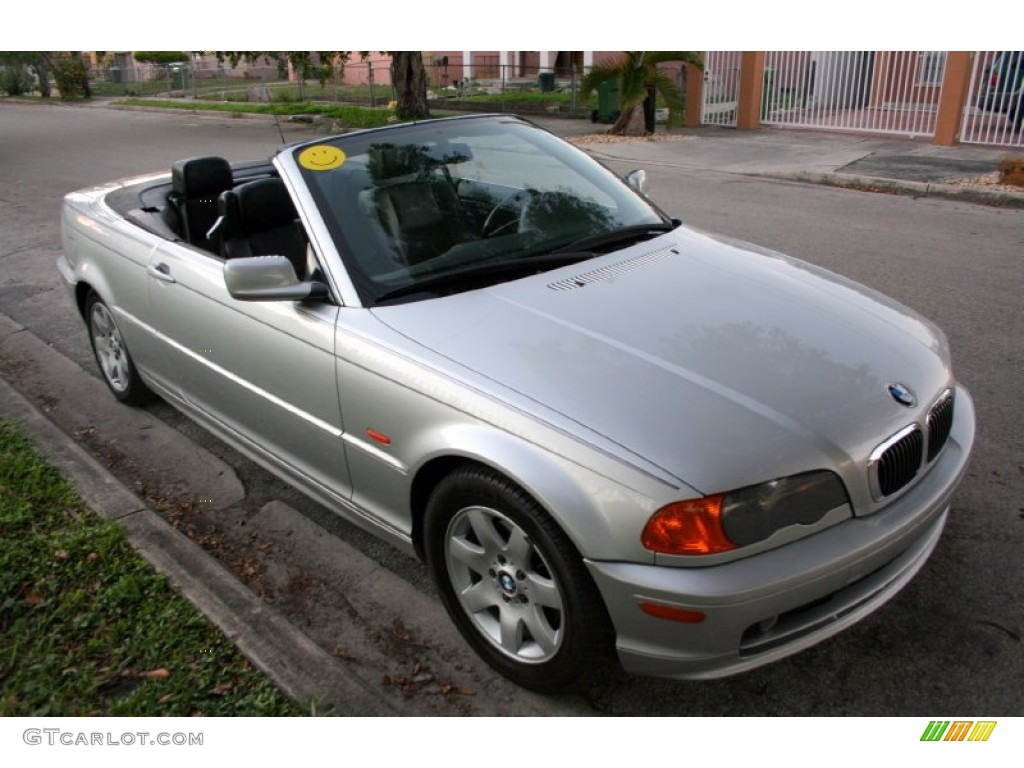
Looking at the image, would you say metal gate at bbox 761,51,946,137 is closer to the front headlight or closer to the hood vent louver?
the hood vent louver

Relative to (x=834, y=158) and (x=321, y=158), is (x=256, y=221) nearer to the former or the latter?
(x=321, y=158)

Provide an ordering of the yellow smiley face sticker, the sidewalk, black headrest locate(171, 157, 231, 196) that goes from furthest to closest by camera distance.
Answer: the sidewalk < black headrest locate(171, 157, 231, 196) < the yellow smiley face sticker

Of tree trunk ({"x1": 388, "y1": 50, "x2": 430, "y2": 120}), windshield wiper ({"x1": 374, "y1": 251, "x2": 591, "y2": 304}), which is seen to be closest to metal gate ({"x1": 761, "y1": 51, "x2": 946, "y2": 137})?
tree trunk ({"x1": 388, "y1": 50, "x2": 430, "y2": 120})

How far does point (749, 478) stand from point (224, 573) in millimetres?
2075

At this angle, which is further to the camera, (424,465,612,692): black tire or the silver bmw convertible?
(424,465,612,692): black tire

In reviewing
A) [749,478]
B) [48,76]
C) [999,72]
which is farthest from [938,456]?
[48,76]

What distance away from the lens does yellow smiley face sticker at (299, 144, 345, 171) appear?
10.9 ft

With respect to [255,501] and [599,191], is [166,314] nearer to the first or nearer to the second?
[255,501]

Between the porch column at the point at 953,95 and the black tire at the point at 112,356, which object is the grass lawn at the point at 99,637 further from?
the porch column at the point at 953,95

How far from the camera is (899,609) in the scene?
287cm

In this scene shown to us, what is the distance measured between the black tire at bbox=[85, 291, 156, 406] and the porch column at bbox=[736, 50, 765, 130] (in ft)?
46.4

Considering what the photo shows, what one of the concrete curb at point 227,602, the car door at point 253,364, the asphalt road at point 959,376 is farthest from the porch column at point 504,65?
the concrete curb at point 227,602

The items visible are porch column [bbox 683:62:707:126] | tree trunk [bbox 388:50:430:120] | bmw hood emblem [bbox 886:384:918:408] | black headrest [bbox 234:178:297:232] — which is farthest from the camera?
tree trunk [bbox 388:50:430:120]

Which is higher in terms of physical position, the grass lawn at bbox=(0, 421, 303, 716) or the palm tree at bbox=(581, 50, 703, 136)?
the palm tree at bbox=(581, 50, 703, 136)
